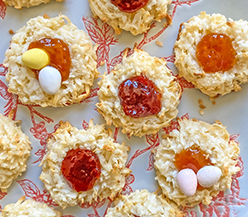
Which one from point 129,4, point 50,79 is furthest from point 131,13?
point 50,79

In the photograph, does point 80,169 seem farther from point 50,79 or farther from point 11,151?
point 50,79

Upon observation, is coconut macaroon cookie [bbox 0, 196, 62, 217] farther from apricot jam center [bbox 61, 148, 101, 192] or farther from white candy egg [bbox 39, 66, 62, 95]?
white candy egg [bbox 39, 66, 62, 95]

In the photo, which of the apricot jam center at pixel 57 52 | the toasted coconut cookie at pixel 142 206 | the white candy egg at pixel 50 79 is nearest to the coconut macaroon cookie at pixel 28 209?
the toasted coconut cookie at pixel 142 206

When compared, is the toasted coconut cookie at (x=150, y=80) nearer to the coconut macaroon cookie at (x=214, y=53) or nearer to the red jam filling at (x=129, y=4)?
the coconut macaroon cookie at (x=214, y=53)

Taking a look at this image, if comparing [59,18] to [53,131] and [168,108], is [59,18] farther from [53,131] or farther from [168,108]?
[168,108]

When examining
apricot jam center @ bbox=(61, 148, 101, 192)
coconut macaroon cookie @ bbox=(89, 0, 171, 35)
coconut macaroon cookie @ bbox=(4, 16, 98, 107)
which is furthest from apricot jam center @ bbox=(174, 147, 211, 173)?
coconut macaroon cookie @ bbox=(89, 0, 171, 35)
